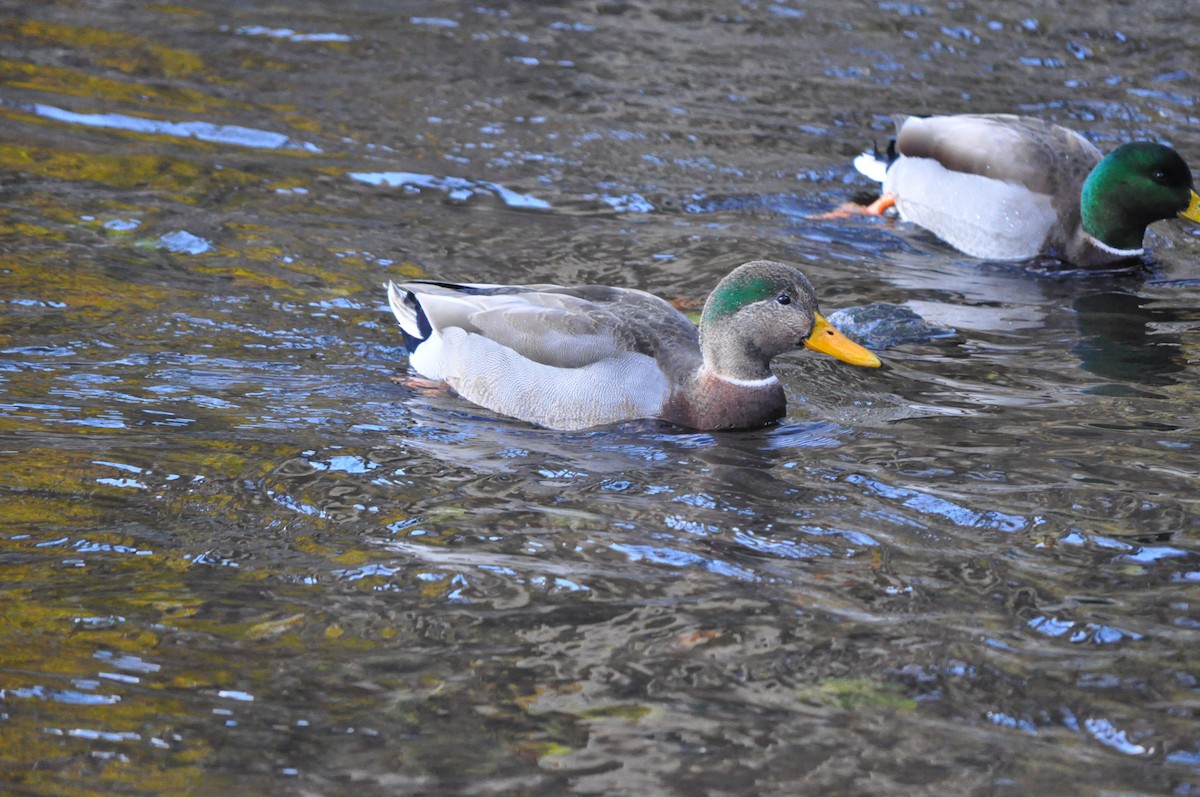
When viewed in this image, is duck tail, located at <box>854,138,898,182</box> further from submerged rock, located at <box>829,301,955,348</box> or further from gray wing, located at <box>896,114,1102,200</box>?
submerged rock, located at <box>829,301,955,348</box>

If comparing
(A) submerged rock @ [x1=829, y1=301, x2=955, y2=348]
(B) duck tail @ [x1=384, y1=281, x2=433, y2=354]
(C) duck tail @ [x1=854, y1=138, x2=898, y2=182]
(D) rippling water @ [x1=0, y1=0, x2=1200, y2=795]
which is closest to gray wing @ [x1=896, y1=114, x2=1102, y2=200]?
(C) duck tail @ [x1=854, y1=138, x2=898, y2=182]

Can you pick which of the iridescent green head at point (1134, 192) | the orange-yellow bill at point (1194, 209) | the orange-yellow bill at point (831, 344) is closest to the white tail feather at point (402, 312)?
the orange-yellow bill at point (831, 344)

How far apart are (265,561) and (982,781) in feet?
8.96

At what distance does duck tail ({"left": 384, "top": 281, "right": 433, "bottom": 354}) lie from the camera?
7801mm

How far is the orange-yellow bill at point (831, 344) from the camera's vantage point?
7.08 metres

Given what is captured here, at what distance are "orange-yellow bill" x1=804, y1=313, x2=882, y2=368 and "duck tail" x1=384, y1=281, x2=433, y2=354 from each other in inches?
78.9

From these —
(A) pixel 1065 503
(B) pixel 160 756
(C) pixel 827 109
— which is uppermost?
(C) pixel 827 109

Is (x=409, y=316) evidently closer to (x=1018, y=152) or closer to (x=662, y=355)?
(x=662, y=355)

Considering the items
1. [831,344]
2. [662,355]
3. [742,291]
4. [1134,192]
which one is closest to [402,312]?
[662,355]

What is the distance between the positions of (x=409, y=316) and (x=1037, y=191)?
4.63m

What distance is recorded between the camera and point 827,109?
12.5m

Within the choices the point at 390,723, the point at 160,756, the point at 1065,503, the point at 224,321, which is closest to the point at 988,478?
the point at 1065,503

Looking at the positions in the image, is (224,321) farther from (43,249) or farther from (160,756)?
(160,756)

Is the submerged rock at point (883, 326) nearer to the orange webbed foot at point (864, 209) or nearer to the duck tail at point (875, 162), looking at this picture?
the orange webbed foot at point (864, 209)
